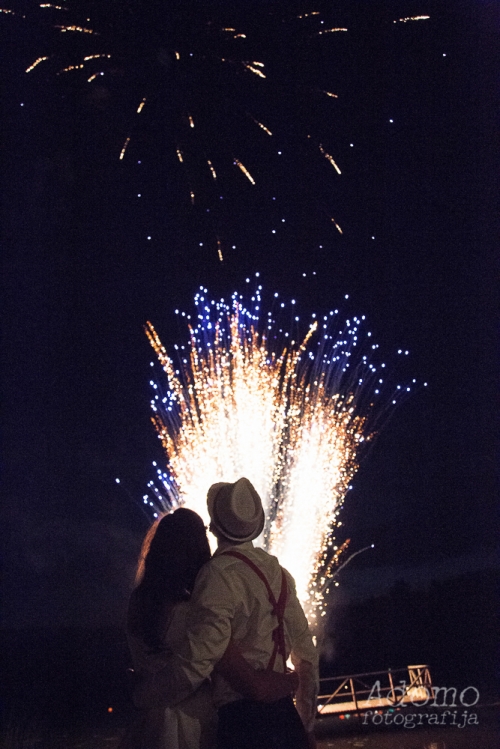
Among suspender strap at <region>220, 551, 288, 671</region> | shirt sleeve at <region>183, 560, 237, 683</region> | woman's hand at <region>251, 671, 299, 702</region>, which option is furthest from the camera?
suspender strap at <region>220, 551, 288, 671</region>

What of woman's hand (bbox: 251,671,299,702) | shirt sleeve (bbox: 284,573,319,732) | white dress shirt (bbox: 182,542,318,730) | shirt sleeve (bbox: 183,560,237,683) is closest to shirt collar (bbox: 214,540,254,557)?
white dress shirt (bbox: 182,542,318,730)

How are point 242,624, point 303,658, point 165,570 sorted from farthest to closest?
point 303,658 < point 165,570 < point 242,624

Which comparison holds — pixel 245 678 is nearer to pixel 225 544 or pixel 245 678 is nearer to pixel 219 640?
pixel 219 640

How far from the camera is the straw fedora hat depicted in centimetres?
277

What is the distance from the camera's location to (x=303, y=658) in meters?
2.87

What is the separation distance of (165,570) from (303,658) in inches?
25.1

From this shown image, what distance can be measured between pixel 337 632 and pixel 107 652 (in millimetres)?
13022

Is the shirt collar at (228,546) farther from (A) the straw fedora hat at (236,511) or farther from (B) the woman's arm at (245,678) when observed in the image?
(B) the woman's arm at (245,678)

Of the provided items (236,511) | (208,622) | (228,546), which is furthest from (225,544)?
(208,622)

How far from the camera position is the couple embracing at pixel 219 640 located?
253 centimetres

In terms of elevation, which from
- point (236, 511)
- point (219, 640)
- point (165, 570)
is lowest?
point (219, 640)

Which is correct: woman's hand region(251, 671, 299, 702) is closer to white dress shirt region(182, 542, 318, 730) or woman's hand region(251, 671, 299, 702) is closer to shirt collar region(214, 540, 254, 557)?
white dress shirt region(182, 542, 318, 730)

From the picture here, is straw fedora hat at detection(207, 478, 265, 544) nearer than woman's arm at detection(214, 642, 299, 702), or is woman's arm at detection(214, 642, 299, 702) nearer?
woman's arm at detection(214, 642, 299, 702)

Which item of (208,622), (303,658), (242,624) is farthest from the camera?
(303,658)
